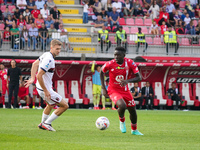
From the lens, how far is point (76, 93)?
25.1 metres

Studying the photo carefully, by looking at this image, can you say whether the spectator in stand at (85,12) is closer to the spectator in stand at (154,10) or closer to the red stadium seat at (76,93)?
the spectator in stand at (154,10)

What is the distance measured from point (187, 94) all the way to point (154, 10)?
7.91 meters

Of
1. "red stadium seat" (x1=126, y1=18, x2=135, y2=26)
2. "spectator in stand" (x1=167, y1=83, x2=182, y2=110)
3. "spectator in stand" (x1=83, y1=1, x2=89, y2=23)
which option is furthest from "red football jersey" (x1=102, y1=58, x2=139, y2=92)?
"red stadium seat" (x1=126, y1=18, x2=135, y2=26)

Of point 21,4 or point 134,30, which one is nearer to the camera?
point 21,4

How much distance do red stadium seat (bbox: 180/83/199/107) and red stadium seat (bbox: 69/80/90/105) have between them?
5.46 m

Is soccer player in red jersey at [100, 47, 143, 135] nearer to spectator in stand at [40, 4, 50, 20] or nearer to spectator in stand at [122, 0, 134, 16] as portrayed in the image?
spectator in stand at [40, 4, 50, 20]

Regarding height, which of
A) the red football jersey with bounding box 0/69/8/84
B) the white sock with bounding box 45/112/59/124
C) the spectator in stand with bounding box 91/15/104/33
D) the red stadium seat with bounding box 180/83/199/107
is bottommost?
the red stadium seat with bounding box 180/83/199/107

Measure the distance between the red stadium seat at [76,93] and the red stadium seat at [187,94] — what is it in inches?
215

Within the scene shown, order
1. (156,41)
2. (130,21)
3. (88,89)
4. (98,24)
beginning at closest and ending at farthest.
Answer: (88,89), (156,41), (98,24), (130,21)

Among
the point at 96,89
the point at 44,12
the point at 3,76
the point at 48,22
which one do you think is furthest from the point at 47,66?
the point at 44,12

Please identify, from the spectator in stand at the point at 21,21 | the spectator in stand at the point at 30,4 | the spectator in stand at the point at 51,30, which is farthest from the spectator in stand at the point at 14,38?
the spectator in stand at the point at 30,4

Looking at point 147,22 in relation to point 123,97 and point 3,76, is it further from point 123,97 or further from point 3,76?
point 123,97

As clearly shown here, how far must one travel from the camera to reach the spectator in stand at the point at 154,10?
102ft

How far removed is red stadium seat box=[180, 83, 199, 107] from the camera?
83.6ft
